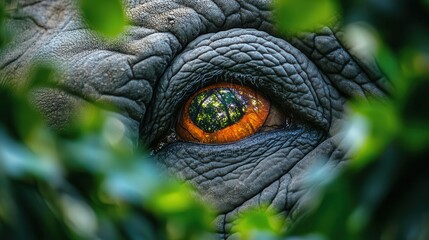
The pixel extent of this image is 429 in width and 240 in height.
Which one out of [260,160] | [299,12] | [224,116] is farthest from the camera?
[260,160]

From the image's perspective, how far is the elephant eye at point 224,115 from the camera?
4.68 metres

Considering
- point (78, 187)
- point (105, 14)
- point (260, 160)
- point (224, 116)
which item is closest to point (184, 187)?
point (78, 187)

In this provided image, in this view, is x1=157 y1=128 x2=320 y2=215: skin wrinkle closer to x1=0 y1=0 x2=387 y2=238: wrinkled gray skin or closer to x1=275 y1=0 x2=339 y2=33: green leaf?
x1=0 y1=0 x2=387 y2=238: wrinkled gray skin

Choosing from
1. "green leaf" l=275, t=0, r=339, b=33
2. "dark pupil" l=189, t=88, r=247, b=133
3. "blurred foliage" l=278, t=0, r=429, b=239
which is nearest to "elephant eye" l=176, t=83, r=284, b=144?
"dark pupil" l=189, t=88, r=247, b=133

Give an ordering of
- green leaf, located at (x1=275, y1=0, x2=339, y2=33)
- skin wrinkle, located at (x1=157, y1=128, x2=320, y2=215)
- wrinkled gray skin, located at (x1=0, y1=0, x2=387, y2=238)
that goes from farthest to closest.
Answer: skin wrinkle, located at (x1=157, y1=128, x2=320, y2=215)
wrinkled gray skin, located at (x1=0, y1=0, x2=387, y2=238)
green leaf, located at (x1=275, y1=0, x2=339, y2=33)

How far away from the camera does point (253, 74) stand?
476cm

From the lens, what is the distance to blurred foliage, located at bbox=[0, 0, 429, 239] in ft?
4.89

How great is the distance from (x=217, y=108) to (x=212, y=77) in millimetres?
163

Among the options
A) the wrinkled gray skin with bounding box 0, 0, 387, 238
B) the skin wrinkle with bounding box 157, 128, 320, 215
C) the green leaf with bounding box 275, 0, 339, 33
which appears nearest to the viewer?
the green leaf with bounding box 275, 0, 339, 33

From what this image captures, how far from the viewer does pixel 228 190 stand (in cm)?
464

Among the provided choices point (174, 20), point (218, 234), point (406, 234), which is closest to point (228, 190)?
point (218, 234)

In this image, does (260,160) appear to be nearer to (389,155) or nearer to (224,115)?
(224,115)

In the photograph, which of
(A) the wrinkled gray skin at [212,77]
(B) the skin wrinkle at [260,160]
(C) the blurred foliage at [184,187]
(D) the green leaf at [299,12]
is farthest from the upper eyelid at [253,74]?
(D) the green leaf at [299,12]

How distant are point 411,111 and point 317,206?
217 millimetres
